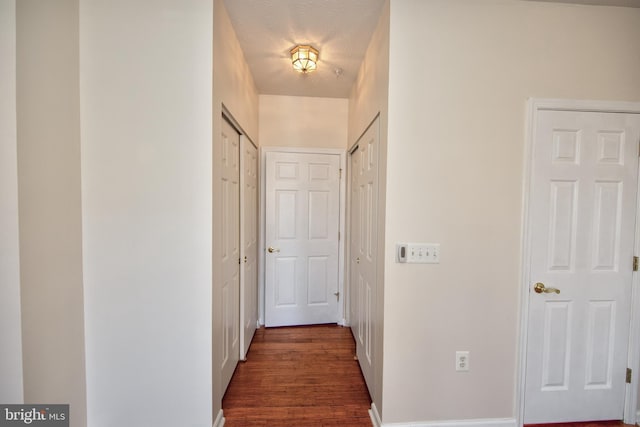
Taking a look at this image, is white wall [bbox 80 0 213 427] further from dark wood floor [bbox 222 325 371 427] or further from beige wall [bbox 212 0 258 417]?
dark wood floor [bbox 222 325 371 427]

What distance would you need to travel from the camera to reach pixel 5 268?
106cm

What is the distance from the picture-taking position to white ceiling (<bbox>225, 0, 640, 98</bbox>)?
153 centimetres

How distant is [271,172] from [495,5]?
7.27 feet

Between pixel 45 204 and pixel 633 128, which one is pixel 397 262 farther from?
pixel 45 204

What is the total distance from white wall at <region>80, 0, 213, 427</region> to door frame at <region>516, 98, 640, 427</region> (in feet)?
6.21

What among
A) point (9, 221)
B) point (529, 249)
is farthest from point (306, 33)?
point (529, 249)

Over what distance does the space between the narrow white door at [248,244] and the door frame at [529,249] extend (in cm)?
205

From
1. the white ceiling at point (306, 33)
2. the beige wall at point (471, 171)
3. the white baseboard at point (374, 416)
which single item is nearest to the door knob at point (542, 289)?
the beige wall at point (471, 171)

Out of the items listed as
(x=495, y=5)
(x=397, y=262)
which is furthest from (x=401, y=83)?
(x=397, y=262)

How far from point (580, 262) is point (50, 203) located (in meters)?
3.02

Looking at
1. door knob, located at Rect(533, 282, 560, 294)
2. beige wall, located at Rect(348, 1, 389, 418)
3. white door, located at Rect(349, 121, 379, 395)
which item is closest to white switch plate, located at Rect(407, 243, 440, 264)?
beige wall, located at Rect(348, 1, 389, 418)

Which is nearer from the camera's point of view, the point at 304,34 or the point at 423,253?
the point at 423,253

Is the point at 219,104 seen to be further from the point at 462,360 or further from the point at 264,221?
the point at 462,360

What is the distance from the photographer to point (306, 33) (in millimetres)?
1779
